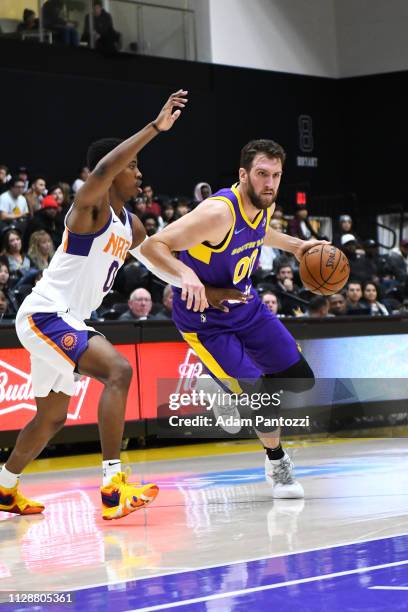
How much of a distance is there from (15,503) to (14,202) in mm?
9676

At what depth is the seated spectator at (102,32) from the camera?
2020 centimetres

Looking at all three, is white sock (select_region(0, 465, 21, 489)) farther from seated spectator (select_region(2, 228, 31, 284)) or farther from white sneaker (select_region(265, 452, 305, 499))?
seated spectator (select_region(2, 228, 31, 284))

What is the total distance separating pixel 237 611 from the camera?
13.2 feet

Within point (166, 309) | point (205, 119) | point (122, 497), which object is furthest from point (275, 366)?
point (205, 119)

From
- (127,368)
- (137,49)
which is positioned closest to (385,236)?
(137,49)

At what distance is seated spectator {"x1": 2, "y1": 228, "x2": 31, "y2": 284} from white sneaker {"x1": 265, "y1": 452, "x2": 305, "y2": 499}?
693 centimetres

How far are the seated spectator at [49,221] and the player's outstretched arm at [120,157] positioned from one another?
8.68 meters

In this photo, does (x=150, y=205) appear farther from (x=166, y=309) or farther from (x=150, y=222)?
(x=166, y=309)

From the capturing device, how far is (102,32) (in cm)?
2059

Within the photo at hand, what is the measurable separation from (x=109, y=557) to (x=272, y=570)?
2.92 ft

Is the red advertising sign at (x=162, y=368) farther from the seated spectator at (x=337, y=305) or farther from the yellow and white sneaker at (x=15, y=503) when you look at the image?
the yellow and white sneaker at (x=15, y=503)

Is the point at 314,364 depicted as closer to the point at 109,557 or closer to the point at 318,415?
the point at 318,415

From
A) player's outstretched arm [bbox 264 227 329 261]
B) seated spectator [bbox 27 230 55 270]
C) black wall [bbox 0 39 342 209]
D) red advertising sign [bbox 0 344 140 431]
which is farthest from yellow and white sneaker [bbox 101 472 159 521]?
black wall [bbox 0 39 342 209]
